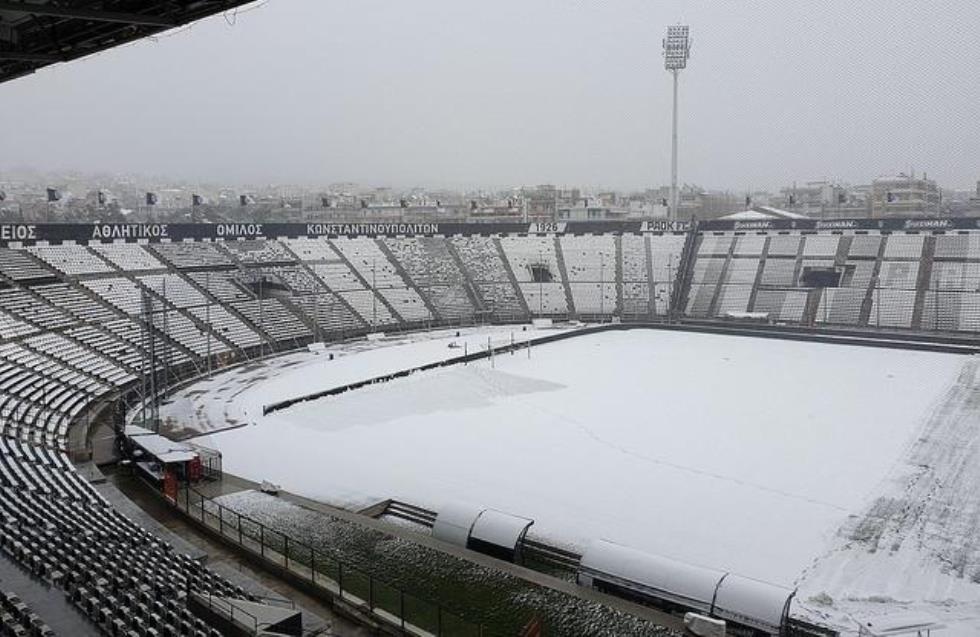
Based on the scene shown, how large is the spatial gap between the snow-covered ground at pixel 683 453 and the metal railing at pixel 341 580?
350cm

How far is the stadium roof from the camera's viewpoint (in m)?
8.44

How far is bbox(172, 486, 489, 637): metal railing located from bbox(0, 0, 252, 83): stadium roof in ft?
27.3

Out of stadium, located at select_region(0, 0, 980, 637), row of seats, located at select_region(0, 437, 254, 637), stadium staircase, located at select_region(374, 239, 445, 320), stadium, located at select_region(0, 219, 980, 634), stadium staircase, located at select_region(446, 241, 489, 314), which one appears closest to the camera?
row of seats, located at select_region(0, 437, 254, 637)

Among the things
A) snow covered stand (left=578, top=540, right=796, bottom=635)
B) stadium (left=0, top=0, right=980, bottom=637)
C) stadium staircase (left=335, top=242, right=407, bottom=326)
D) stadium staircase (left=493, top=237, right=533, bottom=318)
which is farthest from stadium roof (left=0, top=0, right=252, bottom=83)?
stadium staircase (left=493, top=237, right=533, bottom=318)

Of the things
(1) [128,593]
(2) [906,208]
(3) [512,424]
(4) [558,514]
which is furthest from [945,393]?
(2) [906,208]

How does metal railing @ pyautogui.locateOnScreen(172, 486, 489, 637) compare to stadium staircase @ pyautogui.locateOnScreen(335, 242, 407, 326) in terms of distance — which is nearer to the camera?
metal railing @ pyautogui.locateOnScreen(172, 486, 489, 637)

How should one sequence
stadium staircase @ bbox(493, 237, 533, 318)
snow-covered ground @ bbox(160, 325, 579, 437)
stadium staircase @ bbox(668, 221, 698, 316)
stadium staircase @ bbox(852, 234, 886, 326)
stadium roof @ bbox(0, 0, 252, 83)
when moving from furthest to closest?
stadium staircase @ bbox(668, 221, 698, 316) < stadium staircase @ bbox(493, 237, 533, 318) < stadium staircase @ bbox(852, 234, 886, 326) < snow-covered ground @ bbox(160, 325, 579, 437) < stadium roof @ bbox(0, 0, 252, 83)

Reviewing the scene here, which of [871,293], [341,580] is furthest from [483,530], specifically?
[871,293]

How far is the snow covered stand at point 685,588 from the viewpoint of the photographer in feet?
40.4

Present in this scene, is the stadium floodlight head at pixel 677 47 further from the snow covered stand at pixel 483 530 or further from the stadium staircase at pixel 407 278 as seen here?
the snow covered stand at pixel 483 530

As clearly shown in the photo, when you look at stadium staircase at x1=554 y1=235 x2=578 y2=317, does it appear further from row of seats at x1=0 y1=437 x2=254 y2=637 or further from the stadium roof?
the stadium roof

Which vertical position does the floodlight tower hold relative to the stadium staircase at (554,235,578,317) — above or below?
above

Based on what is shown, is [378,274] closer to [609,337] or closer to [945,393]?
[609,337]

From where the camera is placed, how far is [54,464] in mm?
19438
